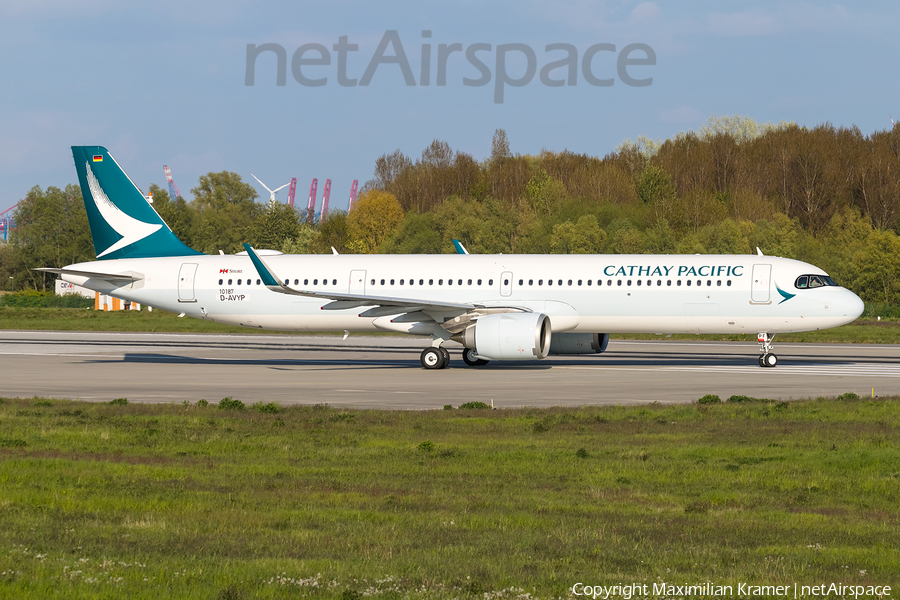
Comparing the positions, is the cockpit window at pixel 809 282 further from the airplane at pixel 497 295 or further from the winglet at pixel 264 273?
the winglet at pixel 264 273

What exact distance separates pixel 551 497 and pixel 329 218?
98.8m

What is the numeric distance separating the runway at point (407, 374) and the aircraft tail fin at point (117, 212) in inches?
174

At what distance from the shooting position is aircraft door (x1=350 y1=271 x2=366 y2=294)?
35.3m

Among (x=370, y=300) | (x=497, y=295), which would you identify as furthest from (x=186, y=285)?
(x=497, y=295)

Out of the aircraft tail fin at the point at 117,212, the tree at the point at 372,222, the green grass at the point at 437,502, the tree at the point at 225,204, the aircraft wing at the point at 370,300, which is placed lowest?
the green grass at the point at 437,502

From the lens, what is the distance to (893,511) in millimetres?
11023

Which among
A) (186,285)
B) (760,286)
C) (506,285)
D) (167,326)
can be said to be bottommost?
Answer: (167,326)

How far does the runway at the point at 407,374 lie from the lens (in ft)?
81.6

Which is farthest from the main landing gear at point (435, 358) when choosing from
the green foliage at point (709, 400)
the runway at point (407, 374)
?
the green foliage at point (709, 400)

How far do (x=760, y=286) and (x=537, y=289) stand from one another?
747 centimetres

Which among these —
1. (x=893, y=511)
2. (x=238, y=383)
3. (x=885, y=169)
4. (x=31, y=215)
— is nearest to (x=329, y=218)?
(x=885, y=169)

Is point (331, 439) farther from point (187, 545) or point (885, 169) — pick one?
point (885, 169)

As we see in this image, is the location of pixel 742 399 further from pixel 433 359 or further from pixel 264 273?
pixel 264 273

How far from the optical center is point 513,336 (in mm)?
30531
